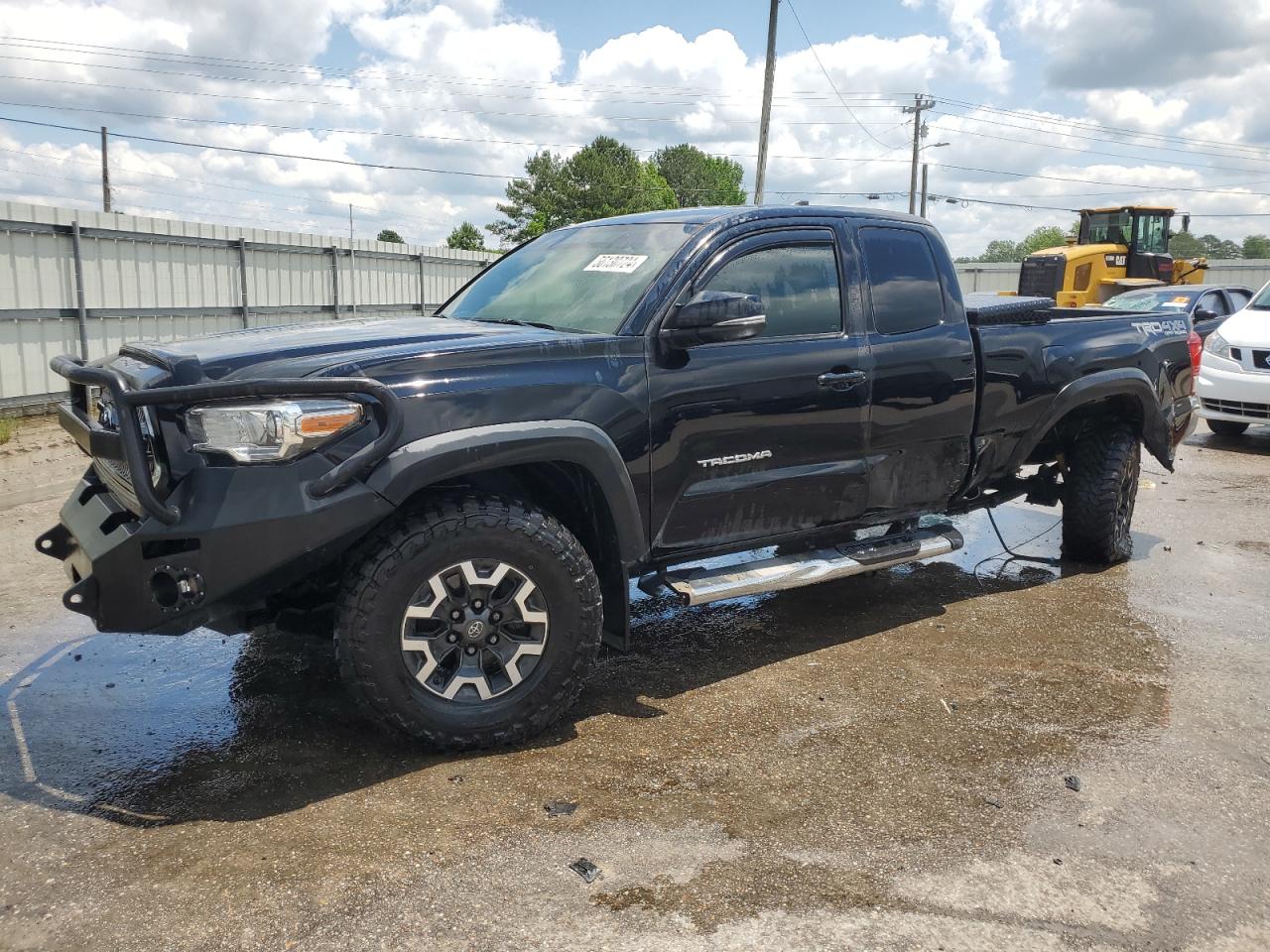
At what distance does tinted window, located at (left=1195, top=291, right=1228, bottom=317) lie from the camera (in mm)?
14344

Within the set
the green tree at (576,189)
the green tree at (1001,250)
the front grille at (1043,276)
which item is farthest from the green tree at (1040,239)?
the front grille at (1043,276)

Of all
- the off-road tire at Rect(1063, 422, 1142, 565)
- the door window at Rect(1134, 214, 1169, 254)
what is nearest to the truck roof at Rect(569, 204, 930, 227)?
the off-road tire at Rect(1063, 422, 1142, 565)

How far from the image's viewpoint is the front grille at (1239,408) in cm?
1029

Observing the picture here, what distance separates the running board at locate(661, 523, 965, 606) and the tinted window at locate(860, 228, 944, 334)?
0.99m

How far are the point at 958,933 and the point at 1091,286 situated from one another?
70.8 ft

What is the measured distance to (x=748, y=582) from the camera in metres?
4.00

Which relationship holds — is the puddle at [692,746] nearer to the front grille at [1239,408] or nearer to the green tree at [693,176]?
the front grille at [1239,408]

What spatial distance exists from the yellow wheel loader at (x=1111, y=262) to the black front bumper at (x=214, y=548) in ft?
67.5

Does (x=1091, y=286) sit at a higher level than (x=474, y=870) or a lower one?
higher

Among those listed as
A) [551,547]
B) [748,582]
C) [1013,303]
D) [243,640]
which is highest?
[1013,303]

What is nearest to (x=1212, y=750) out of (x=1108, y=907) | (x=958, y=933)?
(x=1108, y=907)

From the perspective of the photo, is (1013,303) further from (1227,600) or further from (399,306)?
(399,306)

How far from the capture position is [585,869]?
2.80 metres

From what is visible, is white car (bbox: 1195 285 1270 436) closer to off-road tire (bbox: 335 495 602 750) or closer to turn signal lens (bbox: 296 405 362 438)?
off-road tire (bbox: 335 495 602 750)
